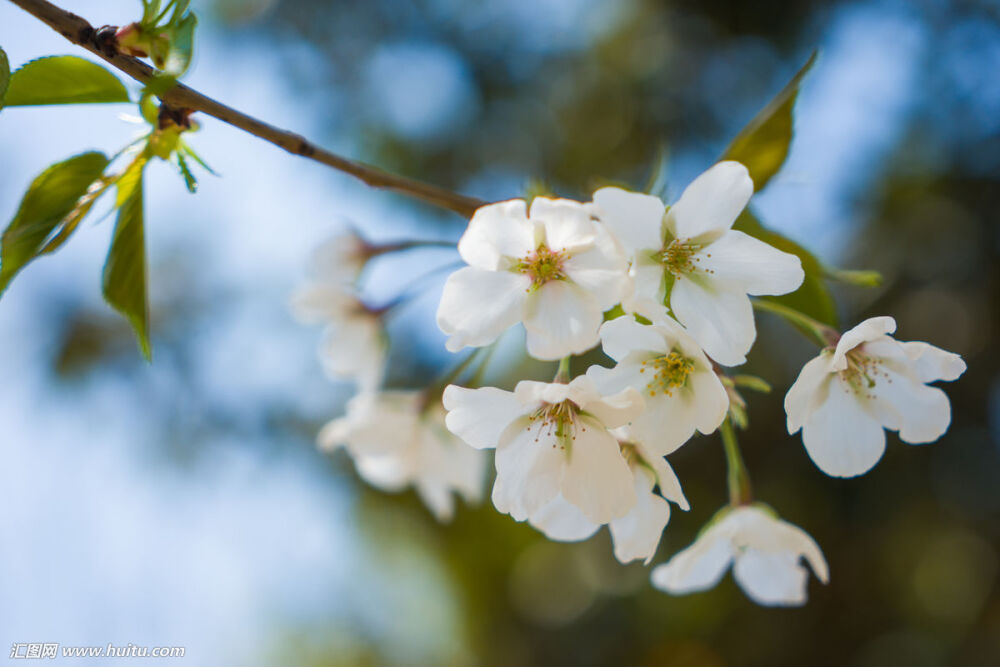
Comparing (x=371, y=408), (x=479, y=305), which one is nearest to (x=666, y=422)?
(x=479, y=305)

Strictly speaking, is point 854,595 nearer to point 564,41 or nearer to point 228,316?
point 564,41

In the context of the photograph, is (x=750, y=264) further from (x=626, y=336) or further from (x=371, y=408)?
(x=371, y=408)

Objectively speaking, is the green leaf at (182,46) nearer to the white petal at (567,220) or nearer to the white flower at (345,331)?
the white petal at (567,220)

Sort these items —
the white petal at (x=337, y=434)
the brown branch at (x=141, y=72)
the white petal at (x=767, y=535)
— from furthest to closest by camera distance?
the white petal at (x=337, y=434) → the white petal at (x=767, y=535) → the brown branch at (x=141, y=72)

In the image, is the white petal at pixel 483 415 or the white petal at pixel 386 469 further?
the white petal at pixel 386 469

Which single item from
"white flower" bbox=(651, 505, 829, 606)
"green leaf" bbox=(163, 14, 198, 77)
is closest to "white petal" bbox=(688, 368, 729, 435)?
"white flower" bbox=(651, 505, 829, 606)

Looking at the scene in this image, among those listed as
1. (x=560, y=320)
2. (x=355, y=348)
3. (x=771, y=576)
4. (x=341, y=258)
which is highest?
(x=341, y=258)

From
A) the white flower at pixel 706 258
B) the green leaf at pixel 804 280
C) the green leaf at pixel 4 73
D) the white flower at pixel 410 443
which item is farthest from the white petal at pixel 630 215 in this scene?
the white flower at pixel 410 443
